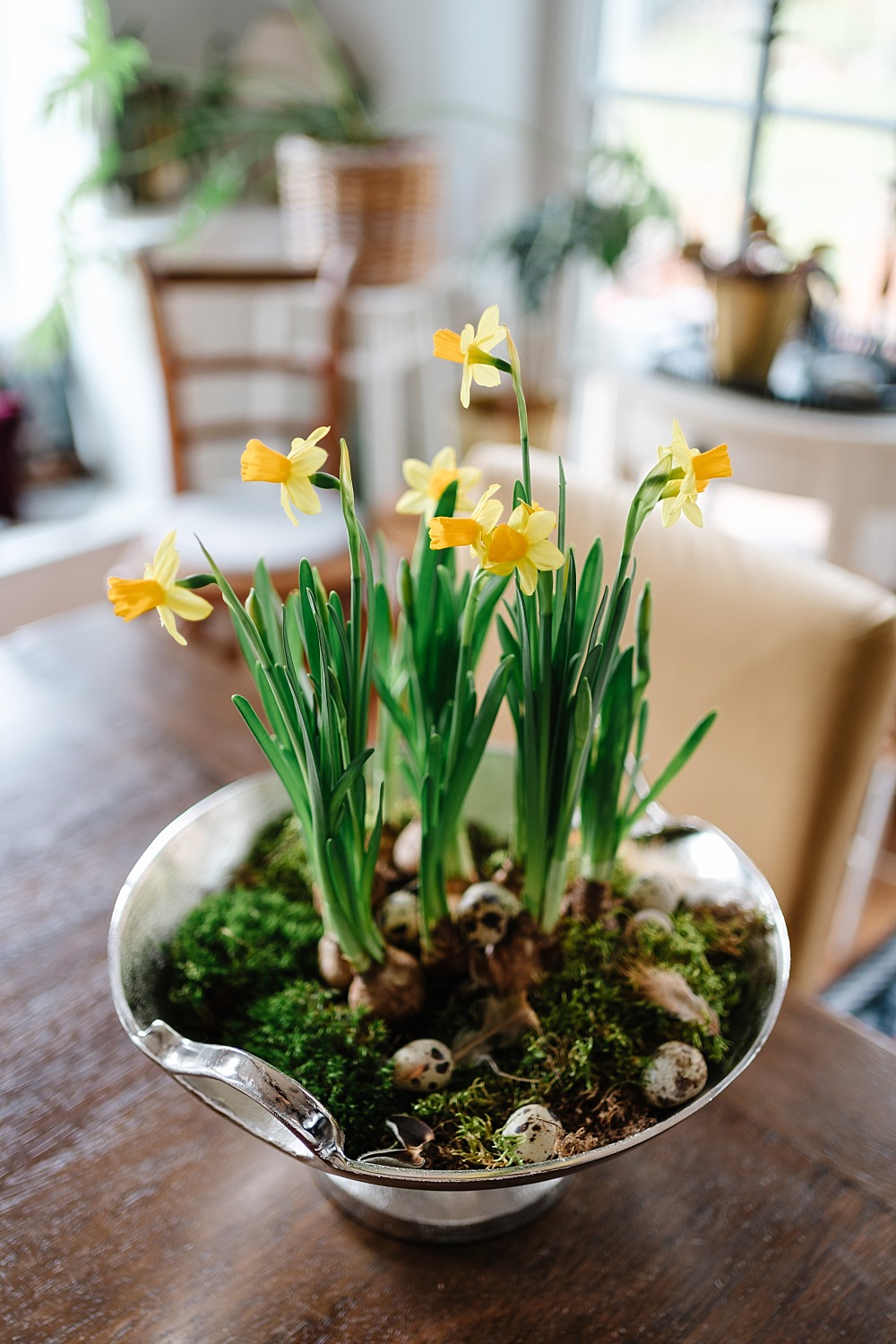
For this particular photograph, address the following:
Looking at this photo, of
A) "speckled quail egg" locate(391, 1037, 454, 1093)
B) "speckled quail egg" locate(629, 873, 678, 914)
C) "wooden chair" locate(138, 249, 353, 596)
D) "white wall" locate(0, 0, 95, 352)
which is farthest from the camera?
"white wall" locate(0, 0, 95, 352)

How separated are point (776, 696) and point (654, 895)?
29 centimetres

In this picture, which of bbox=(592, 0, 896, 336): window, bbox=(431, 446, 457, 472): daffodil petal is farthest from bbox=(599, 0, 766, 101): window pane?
bbox=(431, 446, 457, 472): daffodil petal

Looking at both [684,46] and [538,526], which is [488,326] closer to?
[538,526]

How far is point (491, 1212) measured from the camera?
59 cm

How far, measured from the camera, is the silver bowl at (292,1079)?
1.66 feet

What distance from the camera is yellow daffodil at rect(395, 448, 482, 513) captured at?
0.65 metres

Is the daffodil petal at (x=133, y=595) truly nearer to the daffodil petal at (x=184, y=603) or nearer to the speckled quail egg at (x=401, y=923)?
the daffodil petal at (x=184, y=603)

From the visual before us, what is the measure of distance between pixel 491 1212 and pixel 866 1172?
0.22 meters

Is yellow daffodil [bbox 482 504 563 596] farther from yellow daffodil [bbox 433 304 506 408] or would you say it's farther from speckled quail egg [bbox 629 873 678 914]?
speckled quail egg [bbox 629 873 678 914]

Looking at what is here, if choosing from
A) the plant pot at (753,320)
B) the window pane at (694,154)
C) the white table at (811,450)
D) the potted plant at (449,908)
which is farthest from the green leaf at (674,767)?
the window pane at (694,154)

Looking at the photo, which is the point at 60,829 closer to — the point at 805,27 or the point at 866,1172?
the point at 866,1172

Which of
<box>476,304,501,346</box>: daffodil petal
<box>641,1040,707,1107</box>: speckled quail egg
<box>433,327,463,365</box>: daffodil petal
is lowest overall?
<box>641,1040,707,1107</box>: speckled quail egg

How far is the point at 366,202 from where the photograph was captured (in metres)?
2.18

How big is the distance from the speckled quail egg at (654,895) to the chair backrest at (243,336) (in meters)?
1.69
